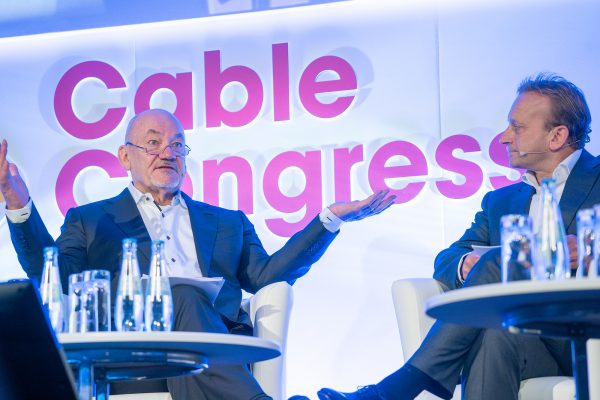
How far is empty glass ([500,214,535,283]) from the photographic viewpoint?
2.18 meters

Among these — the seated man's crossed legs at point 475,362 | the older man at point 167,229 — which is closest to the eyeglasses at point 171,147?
the older man at point 167,229

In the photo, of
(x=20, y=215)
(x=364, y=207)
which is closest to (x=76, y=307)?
(x=20, y=215)

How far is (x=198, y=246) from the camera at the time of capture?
4027mm

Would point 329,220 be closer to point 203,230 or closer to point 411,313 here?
point 203,230

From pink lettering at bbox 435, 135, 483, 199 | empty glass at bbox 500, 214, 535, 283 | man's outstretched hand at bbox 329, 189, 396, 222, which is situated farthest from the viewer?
pink lettering at bbox 435, 135, 483, 199

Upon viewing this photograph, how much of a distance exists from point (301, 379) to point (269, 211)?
822 millimetres

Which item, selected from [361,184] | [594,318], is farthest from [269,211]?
[594,318]

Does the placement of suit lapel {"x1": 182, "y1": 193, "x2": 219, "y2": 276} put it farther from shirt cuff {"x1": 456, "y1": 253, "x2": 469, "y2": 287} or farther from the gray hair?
the gray hair

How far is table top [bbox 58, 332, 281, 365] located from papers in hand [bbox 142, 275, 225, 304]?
2.49 ft

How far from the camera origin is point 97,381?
2.60 metres

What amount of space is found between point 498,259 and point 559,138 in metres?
0.94

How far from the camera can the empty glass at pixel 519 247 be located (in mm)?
2176

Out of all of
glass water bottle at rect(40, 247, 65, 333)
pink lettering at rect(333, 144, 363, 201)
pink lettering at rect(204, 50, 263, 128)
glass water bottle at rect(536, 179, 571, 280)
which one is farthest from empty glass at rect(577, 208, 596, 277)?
pink lettering at rect(204, 50, 263, 128)

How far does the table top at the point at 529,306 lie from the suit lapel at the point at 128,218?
197 centimetres
